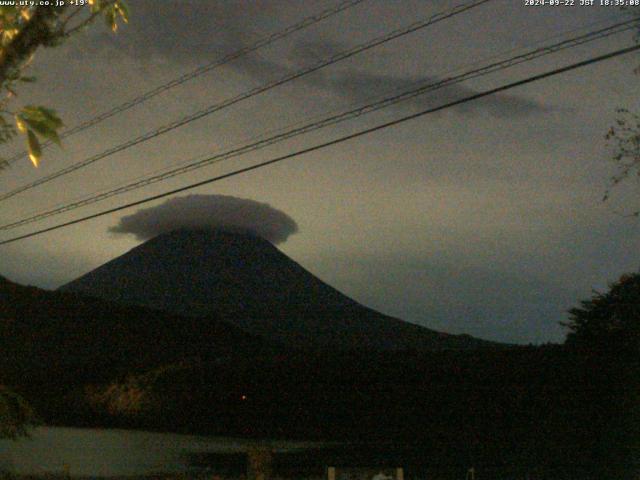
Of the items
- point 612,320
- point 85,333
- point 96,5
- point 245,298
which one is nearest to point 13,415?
point 96,5

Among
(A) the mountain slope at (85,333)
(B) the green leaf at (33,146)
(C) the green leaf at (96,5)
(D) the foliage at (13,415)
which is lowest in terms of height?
(D) the foliage at (13,415)

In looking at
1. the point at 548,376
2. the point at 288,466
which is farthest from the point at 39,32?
the point at 548,376

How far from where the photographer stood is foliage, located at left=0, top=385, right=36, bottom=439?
12.6 metres

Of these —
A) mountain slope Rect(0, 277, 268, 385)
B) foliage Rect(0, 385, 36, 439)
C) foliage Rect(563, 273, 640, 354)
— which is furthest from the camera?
mountain slope Rect(0, 277, 268, 385)

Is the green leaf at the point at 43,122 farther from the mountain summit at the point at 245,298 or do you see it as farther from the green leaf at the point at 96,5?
the mountain summit at the point at 245,298

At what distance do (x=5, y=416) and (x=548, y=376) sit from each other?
16225mm

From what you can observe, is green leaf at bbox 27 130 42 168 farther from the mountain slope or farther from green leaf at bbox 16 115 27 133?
the mountain slope

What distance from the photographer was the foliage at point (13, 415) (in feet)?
41.3

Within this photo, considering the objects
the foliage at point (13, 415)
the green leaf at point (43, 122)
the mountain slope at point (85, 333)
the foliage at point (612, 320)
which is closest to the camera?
the green leaf at point (43, 122)

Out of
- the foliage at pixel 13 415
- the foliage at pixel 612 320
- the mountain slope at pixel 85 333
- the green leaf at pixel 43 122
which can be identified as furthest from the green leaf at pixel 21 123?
the mountain slope at pixel 85 333

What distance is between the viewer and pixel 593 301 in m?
24.5

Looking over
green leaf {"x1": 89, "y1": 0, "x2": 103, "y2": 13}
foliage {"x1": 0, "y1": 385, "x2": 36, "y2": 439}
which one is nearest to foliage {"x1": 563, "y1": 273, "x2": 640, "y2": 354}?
foliage {"x1": 0, "y1": 385, "x2": 36, "y2": 439}

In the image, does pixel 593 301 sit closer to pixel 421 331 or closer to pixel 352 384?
pixel 352 384

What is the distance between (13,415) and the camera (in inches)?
504
